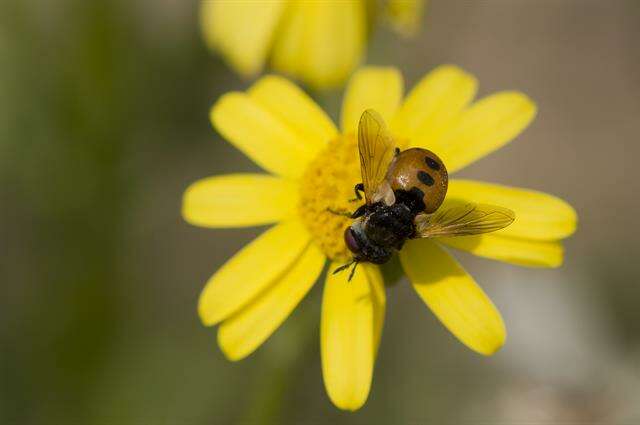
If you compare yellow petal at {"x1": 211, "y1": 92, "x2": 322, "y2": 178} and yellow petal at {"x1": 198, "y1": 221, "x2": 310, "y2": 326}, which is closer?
yellow petal at {"x1": 198, "y1": 221, "x2": 310, "y2": 326}

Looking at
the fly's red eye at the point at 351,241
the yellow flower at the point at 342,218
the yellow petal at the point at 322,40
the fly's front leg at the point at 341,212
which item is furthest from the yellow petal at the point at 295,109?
the fly's red eye at the point at 351,241

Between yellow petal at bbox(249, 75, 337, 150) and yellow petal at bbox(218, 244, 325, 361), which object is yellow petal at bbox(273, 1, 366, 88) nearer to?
yellow petal at bbox(249, 75, 337, 150)

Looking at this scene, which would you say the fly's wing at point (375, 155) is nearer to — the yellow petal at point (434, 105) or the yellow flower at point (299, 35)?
the yellow petal at point (434, 105)

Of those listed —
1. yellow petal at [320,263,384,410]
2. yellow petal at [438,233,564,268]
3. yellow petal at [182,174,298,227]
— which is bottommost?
yellow petal at [320,263,384,410]

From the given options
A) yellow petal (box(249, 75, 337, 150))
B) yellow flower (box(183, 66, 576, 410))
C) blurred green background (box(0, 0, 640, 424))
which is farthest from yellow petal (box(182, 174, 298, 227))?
blurred green background (box(0, 0, 640, 424))

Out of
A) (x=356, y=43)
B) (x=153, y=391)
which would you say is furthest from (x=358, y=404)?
(x=153, y=391)

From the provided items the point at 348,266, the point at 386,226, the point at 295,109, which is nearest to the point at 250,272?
the point at 348,266

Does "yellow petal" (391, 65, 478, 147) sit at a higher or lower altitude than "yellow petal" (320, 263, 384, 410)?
higher

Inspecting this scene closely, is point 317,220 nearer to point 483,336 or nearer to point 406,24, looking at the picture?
point 483,336
